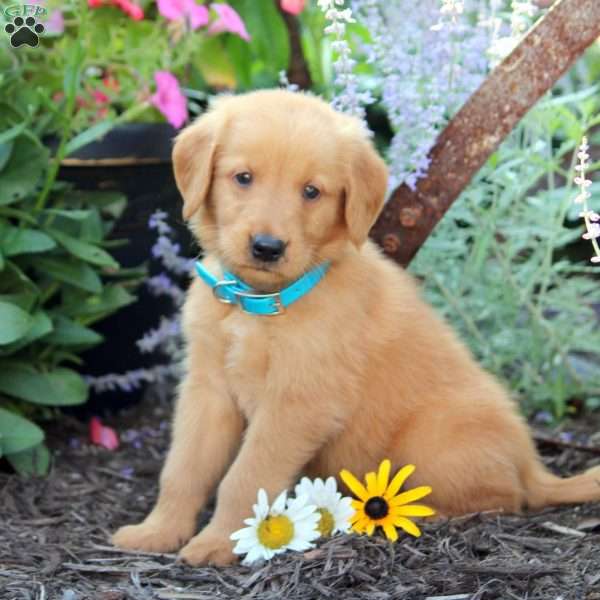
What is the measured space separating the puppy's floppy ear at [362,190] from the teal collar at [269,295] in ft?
0.61

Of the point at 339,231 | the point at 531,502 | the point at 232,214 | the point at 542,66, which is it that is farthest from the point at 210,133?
the point at 531,502

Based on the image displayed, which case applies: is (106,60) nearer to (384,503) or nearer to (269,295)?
(269,295)

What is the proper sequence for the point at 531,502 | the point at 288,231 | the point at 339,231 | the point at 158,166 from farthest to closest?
the point at 158,166 < the point at 531,502 < the point at 339,231 < the point at 288,231

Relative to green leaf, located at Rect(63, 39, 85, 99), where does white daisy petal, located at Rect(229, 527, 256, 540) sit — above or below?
below

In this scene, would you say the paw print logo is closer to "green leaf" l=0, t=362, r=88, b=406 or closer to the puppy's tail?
"green leaf" l=0, t=362, r=88, b=406

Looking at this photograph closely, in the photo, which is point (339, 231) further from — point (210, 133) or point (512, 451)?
point (512, 451)

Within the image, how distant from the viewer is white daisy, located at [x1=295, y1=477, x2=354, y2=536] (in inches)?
130

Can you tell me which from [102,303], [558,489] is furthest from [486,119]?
[102,303]

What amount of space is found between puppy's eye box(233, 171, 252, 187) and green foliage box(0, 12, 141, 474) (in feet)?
3.24

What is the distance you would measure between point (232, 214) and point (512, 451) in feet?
4.14

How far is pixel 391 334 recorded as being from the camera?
11.8 ft

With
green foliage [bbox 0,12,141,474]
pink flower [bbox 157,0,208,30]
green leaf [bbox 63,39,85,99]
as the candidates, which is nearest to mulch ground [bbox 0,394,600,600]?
green foliage [bbox 0,12,141,474]

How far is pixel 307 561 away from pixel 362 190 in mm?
1156

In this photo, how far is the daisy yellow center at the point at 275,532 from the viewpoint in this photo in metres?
3.18
